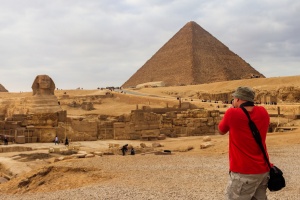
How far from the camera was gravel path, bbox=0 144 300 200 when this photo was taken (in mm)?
5758

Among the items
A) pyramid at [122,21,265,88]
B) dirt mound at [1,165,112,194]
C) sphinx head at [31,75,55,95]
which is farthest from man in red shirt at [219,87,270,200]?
pyramid at [122,21,265,88]

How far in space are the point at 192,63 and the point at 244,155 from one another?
107519 mm

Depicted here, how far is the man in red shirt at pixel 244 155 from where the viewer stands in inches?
128

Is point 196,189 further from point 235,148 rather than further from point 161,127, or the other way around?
point 161,127

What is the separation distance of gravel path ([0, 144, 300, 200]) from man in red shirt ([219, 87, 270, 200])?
7.40 ft

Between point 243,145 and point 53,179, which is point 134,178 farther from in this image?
point 243,145

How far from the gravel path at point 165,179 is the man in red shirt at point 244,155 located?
2256 mm

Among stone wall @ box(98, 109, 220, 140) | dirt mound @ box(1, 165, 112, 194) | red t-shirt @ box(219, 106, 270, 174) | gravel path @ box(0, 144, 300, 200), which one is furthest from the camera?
stone wall @ box(98, 109, 220, 140)

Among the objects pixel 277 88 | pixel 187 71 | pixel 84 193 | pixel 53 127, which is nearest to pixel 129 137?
pixel 53 127

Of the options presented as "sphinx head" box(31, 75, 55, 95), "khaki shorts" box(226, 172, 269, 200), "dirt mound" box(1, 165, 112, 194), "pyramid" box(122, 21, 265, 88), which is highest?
"pyramid" box(122, 21, 265, 88)

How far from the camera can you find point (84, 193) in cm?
609

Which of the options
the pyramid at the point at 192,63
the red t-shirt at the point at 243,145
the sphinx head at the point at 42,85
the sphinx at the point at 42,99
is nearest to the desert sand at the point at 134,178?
the red t-shirt at the point at 243,145

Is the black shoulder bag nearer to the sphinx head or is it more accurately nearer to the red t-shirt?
the red t-shirt

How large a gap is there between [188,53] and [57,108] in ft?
329
